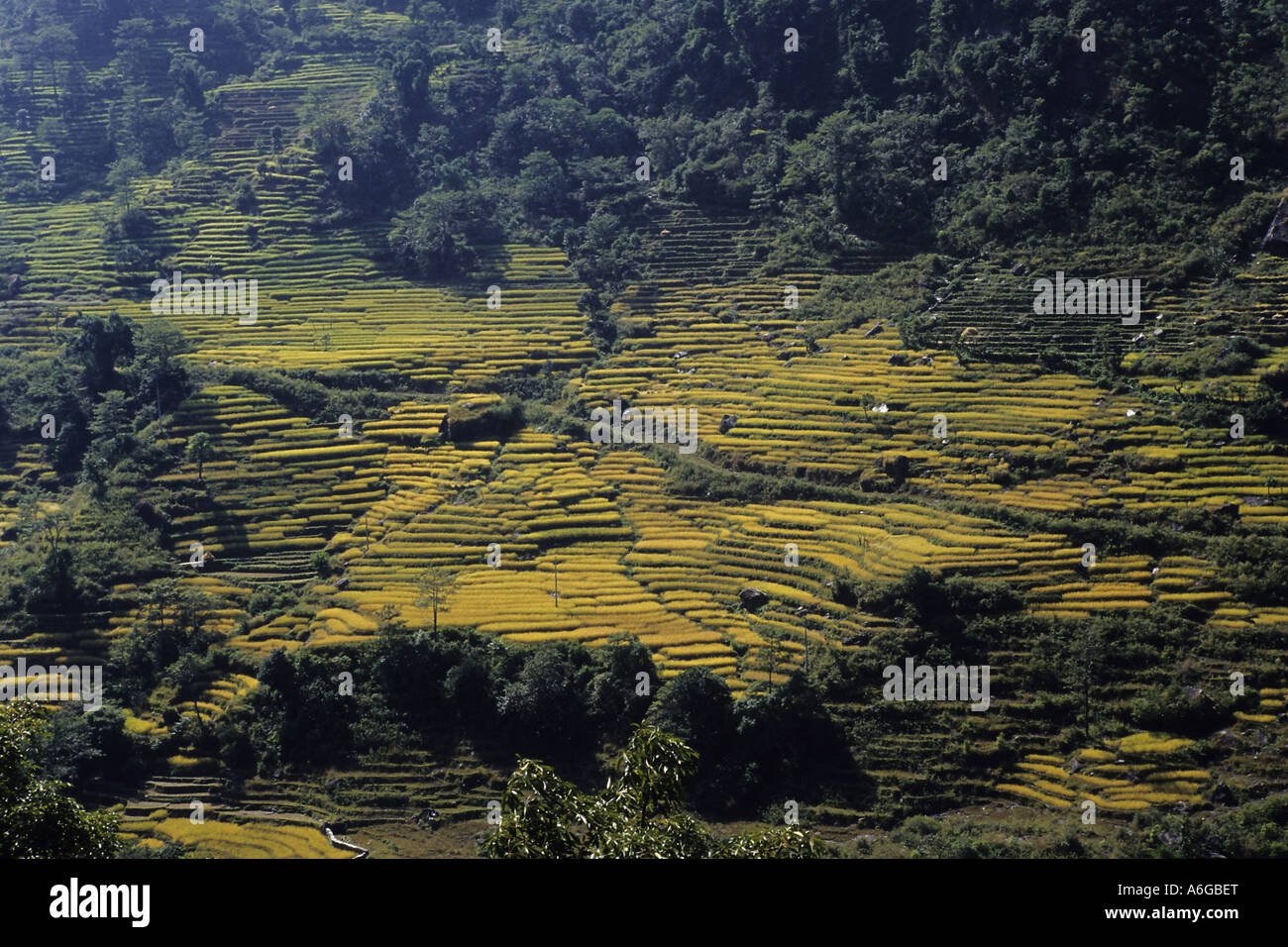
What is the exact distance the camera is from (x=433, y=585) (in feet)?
128

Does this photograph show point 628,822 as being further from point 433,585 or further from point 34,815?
point 433,585

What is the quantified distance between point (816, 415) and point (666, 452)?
6071mm

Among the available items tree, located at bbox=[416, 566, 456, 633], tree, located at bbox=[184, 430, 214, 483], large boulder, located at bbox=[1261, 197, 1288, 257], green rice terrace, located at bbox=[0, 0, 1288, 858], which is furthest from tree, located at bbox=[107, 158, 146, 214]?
large boulder, located at bbox=[1261, 197, 1288, 257]

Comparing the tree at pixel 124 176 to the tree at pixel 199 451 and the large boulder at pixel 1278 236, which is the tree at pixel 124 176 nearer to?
the tree at pixel 199 451

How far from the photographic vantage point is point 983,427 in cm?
4394

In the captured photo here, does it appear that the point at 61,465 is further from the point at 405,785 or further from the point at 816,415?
the point at 816,415

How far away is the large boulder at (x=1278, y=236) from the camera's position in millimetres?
48656

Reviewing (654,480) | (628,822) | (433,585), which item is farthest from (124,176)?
(628,822)

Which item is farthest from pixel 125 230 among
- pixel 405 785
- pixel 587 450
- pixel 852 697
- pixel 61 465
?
pixel 852 697

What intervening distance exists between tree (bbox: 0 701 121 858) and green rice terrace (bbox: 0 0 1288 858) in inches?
180

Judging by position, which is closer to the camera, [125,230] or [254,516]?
[254,516]

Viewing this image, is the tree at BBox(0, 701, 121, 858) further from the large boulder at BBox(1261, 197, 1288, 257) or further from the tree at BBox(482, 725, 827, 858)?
the large boulder at BBox(1261, 197, 1288, 257)

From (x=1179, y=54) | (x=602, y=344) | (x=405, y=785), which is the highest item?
(x=1179, y=54)
